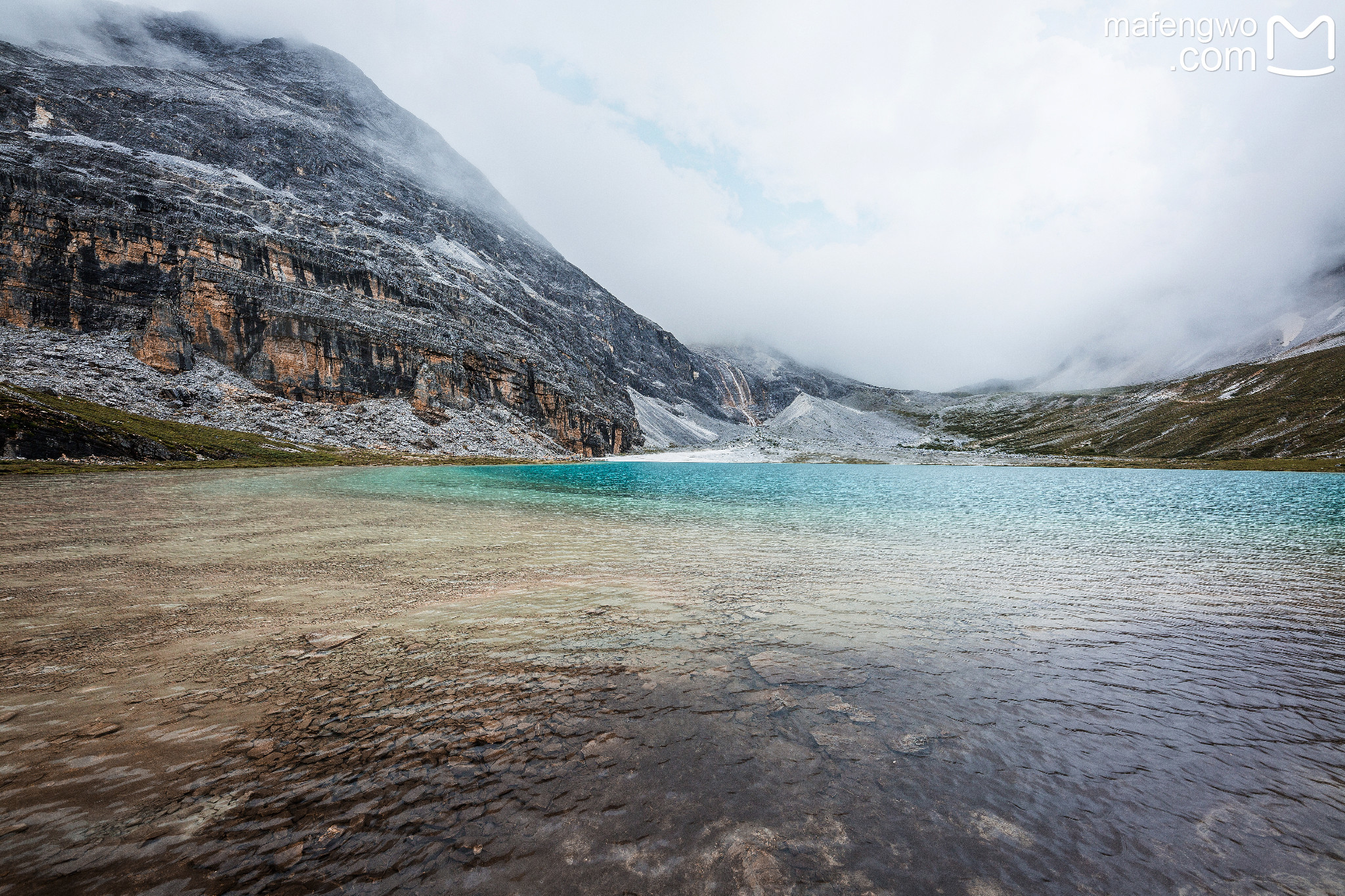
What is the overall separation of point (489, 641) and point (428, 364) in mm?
143149

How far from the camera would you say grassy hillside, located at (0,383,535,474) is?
52438 millimetres

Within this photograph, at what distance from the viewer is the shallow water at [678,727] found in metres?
4.45

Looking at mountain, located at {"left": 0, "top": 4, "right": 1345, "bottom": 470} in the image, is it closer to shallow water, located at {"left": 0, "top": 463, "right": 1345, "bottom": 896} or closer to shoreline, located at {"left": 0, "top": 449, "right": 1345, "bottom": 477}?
shoreline, located at {"left": 0, "top": 449, "right": 1345, "bottom": 477}

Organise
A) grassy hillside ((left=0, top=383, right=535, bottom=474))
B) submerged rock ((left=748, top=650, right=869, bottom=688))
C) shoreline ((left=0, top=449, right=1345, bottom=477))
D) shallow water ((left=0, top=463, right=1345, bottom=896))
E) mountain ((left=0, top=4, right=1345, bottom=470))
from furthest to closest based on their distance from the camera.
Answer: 1. mountain ((left=0, top=4, right=1345, bottom=470))
2. shoreline ((left=0, top=449, right=1345, bottom=477))
3. grassy hillside ((left=0, top=383, right=535, bottom=474))
4. submerged rock ((left=748, top=650, right=869, bottom=688))
5. shallow water ((left=0, top=463, right=1345, bottom=896))

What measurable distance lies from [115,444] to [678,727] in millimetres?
87239

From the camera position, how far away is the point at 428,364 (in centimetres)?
13550

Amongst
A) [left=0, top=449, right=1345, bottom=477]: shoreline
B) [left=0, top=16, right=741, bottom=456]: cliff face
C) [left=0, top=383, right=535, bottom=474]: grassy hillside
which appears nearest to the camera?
[left=0, top=383, right=535, bottom=474]: grassy hillside

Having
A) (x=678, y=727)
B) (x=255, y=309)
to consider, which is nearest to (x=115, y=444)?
(x=255, y=309)

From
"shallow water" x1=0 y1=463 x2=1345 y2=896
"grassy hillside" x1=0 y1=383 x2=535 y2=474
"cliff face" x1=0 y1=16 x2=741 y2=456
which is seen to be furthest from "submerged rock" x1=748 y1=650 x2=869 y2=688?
"cliff face" x1=0 y1=16 x2=741 y2=456

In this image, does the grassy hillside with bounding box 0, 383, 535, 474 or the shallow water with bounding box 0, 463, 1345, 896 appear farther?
the grassy hillside with bounding box 0, 383, 535, 474

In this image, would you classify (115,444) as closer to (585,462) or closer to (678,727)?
(678,727)

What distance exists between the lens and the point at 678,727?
6629 millimetres

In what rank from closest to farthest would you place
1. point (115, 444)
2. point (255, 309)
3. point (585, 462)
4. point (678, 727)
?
point (678, 727)
point (115, 444)
point (255, 309)
point (585, 462)

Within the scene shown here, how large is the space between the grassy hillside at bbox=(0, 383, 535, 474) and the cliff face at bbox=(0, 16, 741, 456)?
104 feet
